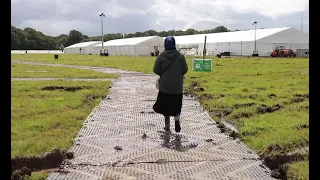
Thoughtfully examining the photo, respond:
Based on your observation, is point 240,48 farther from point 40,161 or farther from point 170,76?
point 40,161

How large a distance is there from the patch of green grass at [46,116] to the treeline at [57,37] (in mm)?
98323

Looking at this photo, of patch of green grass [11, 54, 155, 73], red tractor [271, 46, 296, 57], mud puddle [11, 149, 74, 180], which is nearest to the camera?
mud puddle [11, 149, 74, 180]

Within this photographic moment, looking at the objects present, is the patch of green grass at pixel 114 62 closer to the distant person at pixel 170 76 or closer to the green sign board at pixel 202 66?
the green sign board at pixel 202 66

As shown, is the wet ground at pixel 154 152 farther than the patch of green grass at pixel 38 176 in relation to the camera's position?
Yes

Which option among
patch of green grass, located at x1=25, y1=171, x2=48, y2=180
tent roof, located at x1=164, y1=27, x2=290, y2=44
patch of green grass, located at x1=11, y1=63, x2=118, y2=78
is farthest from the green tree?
patch of green grass, located at x1=25, y1=171, x2=48, y2=180

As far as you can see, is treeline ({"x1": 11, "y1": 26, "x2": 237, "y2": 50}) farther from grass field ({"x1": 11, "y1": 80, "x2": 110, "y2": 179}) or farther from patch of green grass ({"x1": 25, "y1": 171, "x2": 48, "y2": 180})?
patch of green grass ({"x1": 25, "y1": 171, "x2": 48, "y2": 180})

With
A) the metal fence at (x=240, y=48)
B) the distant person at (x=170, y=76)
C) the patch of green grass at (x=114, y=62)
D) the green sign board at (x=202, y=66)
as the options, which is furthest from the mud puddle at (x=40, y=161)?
the metal fence at (x=240, y=48)

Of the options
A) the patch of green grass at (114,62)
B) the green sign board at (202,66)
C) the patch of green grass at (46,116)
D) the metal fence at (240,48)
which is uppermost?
the metal fence at (240,48)

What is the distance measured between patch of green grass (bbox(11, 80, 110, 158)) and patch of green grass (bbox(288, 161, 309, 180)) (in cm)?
307

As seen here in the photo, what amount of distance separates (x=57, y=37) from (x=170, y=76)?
5653 inches

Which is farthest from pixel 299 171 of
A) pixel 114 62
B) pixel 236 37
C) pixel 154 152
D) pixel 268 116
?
pixel 236 37

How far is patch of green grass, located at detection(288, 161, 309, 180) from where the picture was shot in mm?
4550

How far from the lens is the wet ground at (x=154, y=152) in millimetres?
4891
